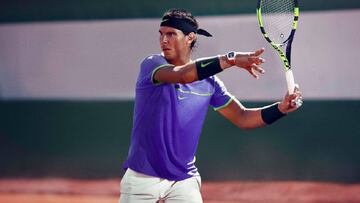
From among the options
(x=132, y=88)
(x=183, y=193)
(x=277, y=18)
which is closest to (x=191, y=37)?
(x=277, y=18)

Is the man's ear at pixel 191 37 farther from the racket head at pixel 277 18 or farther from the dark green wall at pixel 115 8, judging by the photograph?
the dark green wall at pixel 115 8

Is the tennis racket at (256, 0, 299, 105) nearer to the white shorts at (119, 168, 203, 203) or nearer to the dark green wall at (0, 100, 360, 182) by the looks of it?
the white shorts at (119, 168, 203, 203)

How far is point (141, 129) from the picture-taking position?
3.67 metres

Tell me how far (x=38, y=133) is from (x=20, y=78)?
0.67m

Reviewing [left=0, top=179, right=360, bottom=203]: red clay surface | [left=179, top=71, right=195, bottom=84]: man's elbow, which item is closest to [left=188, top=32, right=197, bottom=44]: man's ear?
[left=179, top=71, right=195, bottom=84]: man's elbow

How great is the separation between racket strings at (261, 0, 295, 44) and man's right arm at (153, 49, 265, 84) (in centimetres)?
60

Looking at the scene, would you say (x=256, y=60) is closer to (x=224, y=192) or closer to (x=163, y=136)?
(x=163, y=136)

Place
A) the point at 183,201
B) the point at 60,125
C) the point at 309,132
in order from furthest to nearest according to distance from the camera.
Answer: the point at 60,125
the point at 309,132
the point at 183,201

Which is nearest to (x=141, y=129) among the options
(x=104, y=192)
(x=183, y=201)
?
(x=183, y=201)

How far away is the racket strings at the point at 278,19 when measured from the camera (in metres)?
3.92

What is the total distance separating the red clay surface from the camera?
6.44 metres

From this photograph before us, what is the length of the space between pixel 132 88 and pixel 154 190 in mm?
3753

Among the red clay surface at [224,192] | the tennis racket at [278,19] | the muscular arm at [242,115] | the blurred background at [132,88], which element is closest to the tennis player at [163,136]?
the muscular arm at [242,115]

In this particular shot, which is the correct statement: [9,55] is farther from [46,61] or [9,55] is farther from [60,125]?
[60,125]
